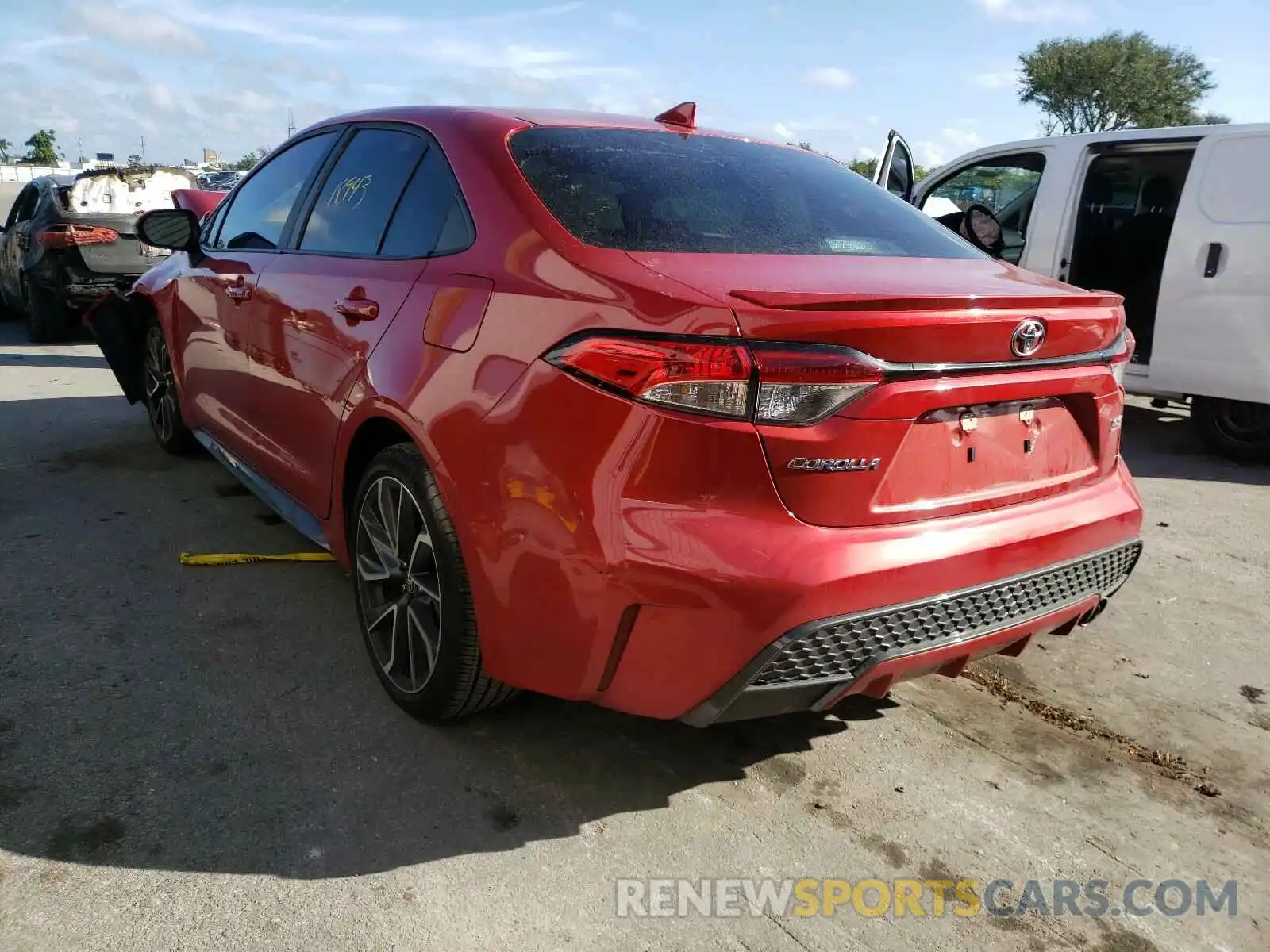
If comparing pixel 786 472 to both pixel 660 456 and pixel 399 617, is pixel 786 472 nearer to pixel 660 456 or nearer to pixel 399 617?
pixel 660 456

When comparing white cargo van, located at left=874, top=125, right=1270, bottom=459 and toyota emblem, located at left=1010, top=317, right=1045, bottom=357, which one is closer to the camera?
toyota emblem, located at left=1010, top=317, right=1045, bottom=357

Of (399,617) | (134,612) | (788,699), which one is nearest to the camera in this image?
(788,699)

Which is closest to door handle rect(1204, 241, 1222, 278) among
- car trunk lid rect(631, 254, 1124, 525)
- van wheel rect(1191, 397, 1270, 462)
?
van wheel rect(1191, 397, 1270, 462)

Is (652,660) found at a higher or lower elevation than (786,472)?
lower

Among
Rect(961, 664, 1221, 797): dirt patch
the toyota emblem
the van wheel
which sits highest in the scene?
the toyota emblem

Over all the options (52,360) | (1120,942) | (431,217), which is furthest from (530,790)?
(52,360)

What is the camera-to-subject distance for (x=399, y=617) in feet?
9.25

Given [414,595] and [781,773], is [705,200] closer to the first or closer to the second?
[414,595]

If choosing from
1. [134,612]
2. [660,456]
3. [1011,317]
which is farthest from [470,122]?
[134,612]

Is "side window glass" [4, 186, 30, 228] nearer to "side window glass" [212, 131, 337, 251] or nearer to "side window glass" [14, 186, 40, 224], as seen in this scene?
"side window glass" [14, 186, 40, 224]

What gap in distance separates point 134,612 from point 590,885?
207 cm

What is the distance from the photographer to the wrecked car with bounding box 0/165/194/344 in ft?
29.9

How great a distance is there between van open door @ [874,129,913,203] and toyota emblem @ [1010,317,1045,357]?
3749 millimetres

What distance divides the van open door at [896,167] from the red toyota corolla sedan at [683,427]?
3.05 meters
